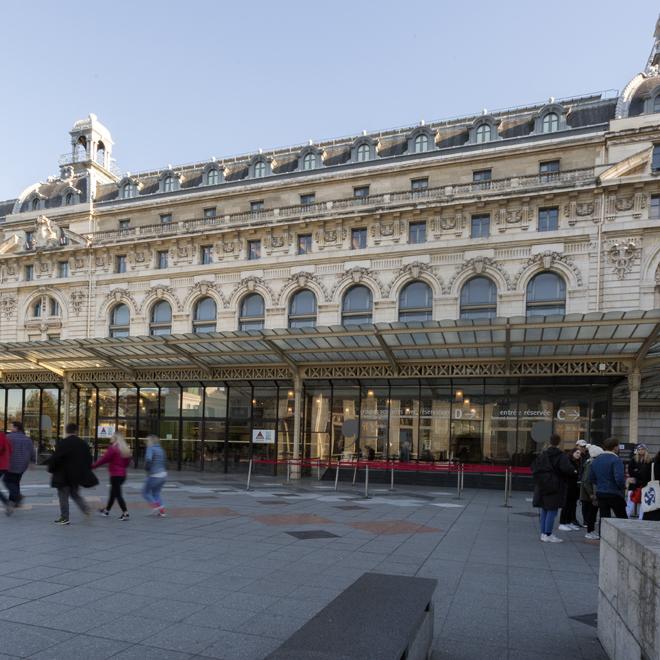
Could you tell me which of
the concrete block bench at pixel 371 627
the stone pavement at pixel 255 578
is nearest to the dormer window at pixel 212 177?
the stone pavement at pixel 255 578

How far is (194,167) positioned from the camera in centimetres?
3650

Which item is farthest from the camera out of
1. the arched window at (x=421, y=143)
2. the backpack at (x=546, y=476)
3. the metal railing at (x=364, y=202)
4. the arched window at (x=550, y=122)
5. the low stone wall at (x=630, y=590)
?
the arched window at (x=421, y=143)

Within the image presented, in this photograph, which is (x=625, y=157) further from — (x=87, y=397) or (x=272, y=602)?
(x=87, y=397)

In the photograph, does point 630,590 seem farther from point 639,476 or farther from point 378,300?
point 378,300

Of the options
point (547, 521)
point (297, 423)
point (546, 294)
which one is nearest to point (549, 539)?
point (547, 521)

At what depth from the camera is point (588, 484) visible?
1077 cm

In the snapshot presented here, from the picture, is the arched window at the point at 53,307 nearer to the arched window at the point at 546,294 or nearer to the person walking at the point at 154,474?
the person walking at the point at 154,474

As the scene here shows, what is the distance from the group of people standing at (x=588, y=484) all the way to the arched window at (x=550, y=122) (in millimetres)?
20135

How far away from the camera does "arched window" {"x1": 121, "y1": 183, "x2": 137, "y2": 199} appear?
36.8 m

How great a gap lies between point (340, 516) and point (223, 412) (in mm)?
14963

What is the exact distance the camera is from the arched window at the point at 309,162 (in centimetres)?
3186

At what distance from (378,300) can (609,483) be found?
1808 centimetres

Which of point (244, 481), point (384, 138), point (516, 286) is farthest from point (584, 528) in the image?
point (384, 138)

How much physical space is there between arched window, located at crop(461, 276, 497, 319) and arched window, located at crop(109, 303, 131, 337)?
60.8 ft
